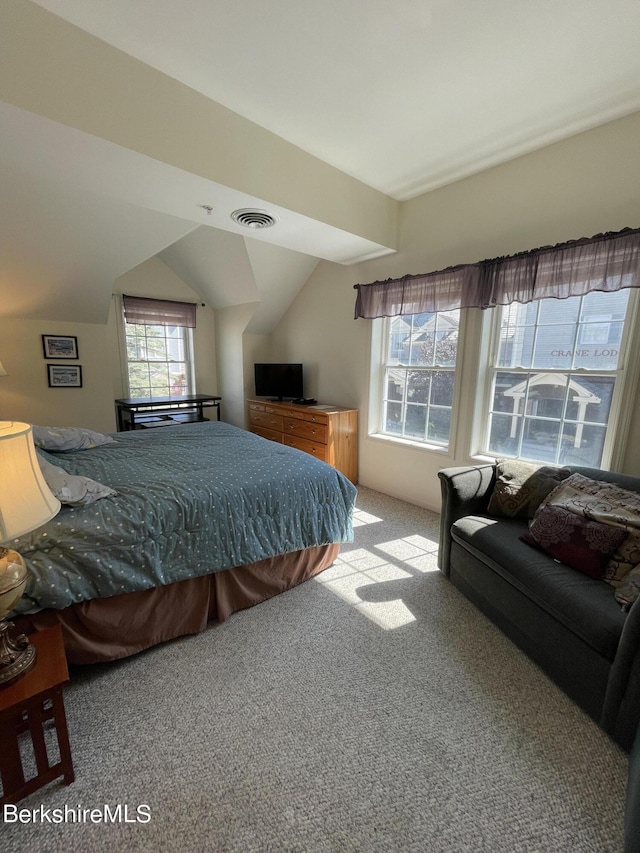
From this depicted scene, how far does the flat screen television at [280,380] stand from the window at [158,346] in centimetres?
136

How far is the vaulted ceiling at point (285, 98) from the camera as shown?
1.49m

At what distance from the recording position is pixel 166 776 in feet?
3.87

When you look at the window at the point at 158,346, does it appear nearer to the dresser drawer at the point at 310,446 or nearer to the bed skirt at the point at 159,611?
the dresser drawer at the point at 310,446

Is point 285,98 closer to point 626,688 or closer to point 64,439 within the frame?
point 64,439

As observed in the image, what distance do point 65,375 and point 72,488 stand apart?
3.23m

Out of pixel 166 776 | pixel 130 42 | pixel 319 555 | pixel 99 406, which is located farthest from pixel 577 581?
pixel 99 406

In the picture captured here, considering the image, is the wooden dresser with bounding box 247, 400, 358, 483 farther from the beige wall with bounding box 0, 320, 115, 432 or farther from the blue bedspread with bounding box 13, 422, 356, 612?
the beige wall with bounding box 0, 320, 115, 432

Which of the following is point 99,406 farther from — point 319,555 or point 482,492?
point 482,492

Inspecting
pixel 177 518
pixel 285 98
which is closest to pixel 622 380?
pixel 285 98

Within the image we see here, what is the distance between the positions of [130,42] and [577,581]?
10.3 ft

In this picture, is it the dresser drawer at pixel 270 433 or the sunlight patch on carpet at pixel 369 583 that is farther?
the dresser drawer at pixel 270 433

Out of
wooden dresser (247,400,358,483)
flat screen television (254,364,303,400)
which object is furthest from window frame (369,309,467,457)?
flat screen television (254,364,303,400)

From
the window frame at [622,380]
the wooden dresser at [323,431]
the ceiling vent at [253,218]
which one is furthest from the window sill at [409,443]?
the ceiling vent at [253,218]

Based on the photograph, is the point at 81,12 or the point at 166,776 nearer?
the point at 166,776
